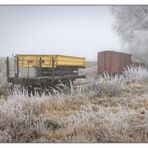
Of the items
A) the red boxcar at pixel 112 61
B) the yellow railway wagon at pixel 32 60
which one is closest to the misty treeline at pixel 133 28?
the red boxcar at pixel 112 61

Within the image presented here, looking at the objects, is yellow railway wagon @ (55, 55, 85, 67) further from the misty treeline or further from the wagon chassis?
the misty treeline

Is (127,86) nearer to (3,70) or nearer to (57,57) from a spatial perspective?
(57,57)

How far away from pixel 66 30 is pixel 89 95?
0.76 m

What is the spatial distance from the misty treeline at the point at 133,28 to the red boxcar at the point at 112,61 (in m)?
0.09

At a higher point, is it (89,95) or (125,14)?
(125,14)

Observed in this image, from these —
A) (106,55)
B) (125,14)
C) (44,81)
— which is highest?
(125,14)

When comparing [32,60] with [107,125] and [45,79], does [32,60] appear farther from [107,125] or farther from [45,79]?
[107,125]

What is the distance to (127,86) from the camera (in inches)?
181

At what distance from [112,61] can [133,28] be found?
17.0 inches

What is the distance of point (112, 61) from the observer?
182 inches

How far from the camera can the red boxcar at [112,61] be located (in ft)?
15.1

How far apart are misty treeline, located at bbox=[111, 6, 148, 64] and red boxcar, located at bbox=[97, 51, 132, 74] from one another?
94 mm

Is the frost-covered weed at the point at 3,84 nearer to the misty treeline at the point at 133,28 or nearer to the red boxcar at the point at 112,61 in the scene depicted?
the red boxcar at the point at 112,61
